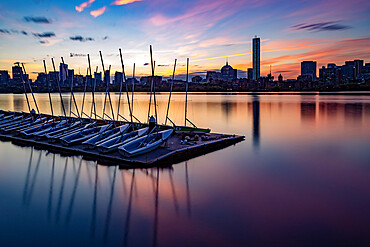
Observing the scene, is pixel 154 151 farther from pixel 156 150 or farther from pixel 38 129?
pixel 38 129

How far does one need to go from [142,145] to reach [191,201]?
694 cm

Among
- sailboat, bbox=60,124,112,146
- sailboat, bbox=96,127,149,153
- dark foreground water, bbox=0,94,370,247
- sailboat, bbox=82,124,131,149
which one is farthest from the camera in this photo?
sailboat, bbox=60,124,112,146

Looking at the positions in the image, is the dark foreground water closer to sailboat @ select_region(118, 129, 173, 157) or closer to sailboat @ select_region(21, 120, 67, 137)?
sailboat @ select_region(118, 129, 173, 157)

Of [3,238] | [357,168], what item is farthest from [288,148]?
[3,238]

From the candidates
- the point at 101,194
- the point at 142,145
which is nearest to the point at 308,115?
the point at 142,145

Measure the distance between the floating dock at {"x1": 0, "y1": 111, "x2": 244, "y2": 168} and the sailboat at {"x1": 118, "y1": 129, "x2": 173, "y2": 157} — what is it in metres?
0.33

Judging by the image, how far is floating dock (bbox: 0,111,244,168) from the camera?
16938mm

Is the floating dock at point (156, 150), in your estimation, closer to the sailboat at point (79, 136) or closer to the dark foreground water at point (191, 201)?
the sailboat at point (79, 136)

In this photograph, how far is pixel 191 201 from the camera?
12.6 meters

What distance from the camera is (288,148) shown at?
24703 mm

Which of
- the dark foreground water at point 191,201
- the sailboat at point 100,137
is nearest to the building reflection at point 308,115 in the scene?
the dark foreground water at point 191,201

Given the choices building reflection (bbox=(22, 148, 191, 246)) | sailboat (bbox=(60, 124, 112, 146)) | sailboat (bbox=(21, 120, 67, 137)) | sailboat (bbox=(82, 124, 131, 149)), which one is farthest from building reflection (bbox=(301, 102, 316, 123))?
sailboat (bbox=(21, 120, 67, 137))

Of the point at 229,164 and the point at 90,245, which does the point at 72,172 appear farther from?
the point at 229,164

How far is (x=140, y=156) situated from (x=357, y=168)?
15.4m
